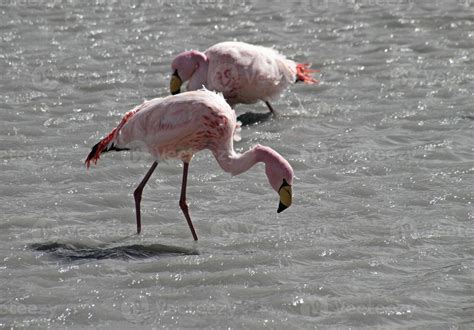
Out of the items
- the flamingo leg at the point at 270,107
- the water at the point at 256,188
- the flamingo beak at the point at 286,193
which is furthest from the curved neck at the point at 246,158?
the flamingo leg at the point at 270,107

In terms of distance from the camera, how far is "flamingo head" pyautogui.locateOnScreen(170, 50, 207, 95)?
8406 millimetres

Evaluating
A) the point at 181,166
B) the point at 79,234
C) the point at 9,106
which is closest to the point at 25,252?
the point at 79,234

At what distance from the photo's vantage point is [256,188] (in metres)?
7.09

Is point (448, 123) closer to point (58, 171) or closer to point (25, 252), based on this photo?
point (58, 171)

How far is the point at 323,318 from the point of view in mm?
5062

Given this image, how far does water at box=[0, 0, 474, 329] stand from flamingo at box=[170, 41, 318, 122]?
0.32 m

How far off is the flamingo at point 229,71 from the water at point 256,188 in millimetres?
322

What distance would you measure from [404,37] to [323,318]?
615cm

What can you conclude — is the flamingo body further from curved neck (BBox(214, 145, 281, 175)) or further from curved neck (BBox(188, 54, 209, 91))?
curved neck (BBox(214, 145, 281, 175))

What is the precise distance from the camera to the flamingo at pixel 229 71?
8.42 meters

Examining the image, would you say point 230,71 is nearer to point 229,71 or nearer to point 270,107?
point 229,71

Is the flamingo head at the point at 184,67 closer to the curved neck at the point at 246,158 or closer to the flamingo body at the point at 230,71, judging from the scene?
the flamingo body at the point at 230,71

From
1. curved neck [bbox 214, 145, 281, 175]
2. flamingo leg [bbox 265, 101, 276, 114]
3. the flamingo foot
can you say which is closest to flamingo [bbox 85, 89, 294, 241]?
curved neck [bbox 214, 145, 281, 175]

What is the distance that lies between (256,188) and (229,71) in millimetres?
1571
